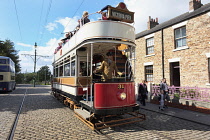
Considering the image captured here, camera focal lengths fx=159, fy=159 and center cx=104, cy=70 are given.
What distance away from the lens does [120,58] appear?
679 centimetres

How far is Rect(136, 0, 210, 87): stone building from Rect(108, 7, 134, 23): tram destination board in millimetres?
6848

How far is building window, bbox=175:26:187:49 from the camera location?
1195 cm

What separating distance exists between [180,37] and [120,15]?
8.04 metres

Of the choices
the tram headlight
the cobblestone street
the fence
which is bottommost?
the cobblestone street

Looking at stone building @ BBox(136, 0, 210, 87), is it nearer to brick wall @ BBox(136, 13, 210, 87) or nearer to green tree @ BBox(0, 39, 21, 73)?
brick wall @ BBox(136, 13, 210, 87)

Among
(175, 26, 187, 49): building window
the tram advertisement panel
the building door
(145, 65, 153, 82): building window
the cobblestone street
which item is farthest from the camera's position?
(145, 65, 153, 82): building window

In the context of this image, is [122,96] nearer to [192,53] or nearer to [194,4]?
[192,53]

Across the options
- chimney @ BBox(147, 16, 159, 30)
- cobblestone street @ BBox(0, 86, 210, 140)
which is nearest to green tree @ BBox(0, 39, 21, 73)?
chimney @ BBox(147, 16, 159, 30)

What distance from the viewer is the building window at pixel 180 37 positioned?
39.2 ft

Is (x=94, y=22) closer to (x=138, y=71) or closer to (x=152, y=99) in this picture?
(x=152, y=99)

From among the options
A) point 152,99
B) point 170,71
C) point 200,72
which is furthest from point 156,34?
point 152,99

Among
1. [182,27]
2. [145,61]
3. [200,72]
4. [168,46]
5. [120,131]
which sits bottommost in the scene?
[120,131]

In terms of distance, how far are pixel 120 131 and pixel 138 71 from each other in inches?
454

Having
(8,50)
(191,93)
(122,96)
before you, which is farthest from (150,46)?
(8,50)
